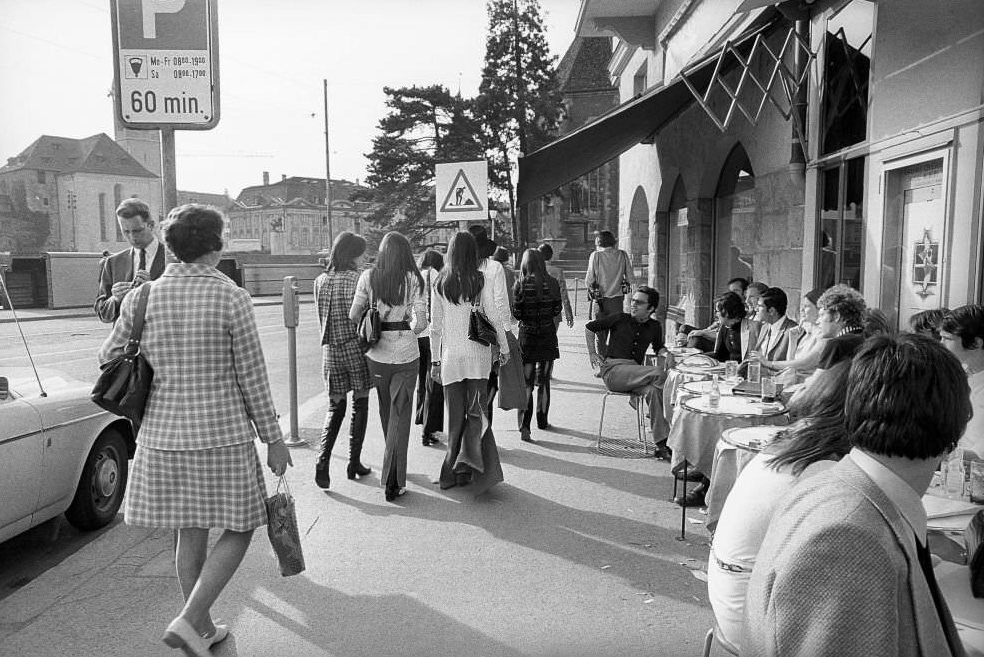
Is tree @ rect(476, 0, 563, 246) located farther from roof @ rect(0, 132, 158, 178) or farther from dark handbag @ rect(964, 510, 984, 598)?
roof @ rect(0, 132, 158, 178)

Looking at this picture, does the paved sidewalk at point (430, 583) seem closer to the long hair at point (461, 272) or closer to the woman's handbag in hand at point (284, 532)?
the woman's handbag in hand at point (284, 532)

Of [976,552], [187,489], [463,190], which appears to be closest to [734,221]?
[463,190]

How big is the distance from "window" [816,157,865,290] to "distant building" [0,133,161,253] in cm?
8376

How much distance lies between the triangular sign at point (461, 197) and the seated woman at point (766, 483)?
19.5ft

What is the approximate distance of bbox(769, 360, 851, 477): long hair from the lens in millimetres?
2109

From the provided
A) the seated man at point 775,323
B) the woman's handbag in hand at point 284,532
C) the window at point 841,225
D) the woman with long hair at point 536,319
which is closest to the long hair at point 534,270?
the woman with long hair at point 536,319

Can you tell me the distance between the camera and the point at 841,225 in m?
6.68

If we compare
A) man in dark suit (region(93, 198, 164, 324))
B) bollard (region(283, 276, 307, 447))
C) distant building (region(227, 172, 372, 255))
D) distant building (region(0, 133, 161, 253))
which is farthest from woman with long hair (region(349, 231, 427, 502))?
distant building (region(227, 172, 372, 255))

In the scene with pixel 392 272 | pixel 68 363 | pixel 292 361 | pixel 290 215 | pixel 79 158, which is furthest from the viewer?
pixel 290 215

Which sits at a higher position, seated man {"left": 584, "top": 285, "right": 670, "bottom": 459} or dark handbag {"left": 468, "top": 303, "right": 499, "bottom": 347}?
dark handbag {"left": 468, "top": 303, "right": 499, "bottom": 347}

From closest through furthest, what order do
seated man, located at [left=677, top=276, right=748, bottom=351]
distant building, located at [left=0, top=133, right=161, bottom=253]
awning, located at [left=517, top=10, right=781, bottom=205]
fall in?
seated man, located at [left=677, top=276, right=748, bottom=351]
awning, located at [left=517, top=10, right=781, bottom=205]
distant building, located at [left=0, top=133, right=161, bottom=253]

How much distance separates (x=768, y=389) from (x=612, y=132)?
19.9ft

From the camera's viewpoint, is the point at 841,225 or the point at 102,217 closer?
the point at 841,225

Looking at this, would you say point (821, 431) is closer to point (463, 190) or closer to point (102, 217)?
point (463, 190)
